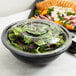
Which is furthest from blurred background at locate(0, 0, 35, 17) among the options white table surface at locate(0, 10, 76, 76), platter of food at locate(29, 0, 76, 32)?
white table surface at locate(0, 10, 76, 76)

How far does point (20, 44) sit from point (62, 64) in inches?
8.4

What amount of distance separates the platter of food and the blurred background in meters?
0.11

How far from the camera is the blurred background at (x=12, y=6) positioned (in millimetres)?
1240

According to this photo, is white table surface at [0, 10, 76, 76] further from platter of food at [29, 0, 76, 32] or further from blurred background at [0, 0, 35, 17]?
blurred background at [0, 0, 35, 17]

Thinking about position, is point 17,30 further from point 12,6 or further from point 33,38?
point 12,6

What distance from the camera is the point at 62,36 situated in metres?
0.65

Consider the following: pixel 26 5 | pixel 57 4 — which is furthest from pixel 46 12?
pixel 26 5

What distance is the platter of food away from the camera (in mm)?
965

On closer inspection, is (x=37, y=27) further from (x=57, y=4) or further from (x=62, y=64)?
(x=57, y=4)

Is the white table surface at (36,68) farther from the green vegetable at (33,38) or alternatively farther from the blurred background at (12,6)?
the blurred background at (12,6)

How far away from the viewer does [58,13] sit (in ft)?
3.51

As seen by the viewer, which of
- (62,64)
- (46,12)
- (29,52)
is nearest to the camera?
(29,52)

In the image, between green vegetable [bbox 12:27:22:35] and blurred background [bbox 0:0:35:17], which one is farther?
blurred background [bbox 0:0:35:17]

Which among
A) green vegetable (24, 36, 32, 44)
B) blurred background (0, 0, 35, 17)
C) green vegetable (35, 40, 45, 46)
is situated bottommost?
blurred background (0, 0, 35, 17)
